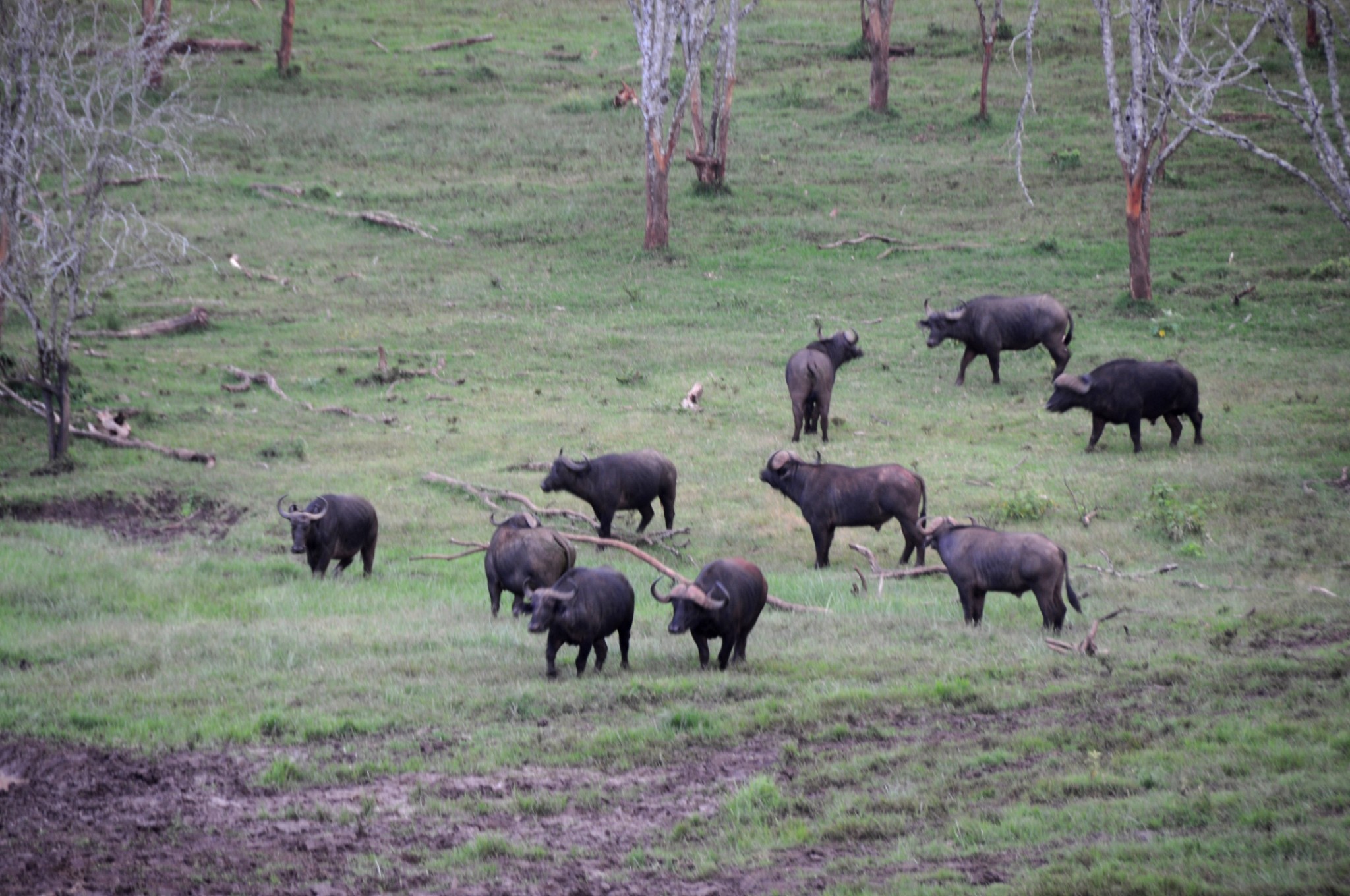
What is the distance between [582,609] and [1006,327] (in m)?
14.3

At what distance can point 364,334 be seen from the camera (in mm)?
24375

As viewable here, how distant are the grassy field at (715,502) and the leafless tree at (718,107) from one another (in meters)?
0.80

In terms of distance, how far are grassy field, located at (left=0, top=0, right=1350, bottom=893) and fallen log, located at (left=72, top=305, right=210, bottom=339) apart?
1.43 ft

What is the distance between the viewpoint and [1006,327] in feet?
72.8

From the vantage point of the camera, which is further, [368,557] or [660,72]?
[660,72]

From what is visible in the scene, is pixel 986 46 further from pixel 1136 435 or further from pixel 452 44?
pixel 1136 435

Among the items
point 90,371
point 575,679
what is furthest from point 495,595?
point 90,371

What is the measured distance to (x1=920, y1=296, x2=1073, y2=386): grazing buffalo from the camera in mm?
21922

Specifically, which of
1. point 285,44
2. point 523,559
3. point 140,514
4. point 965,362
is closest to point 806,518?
point 523,559

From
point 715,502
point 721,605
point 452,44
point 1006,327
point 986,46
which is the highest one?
point 452,44

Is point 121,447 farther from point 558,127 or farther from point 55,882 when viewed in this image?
point 558,127

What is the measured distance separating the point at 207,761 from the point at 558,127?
102 ft

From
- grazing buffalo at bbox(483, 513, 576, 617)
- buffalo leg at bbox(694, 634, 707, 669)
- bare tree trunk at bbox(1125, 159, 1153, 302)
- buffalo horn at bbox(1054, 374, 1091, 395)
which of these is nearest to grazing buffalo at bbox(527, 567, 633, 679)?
buffalo leg at bbox(694, 634, 707, 669)

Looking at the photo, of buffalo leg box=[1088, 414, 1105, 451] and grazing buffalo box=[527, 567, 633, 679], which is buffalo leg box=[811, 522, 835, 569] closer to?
grazing buffalo box=[527, 567, 633, 679]
